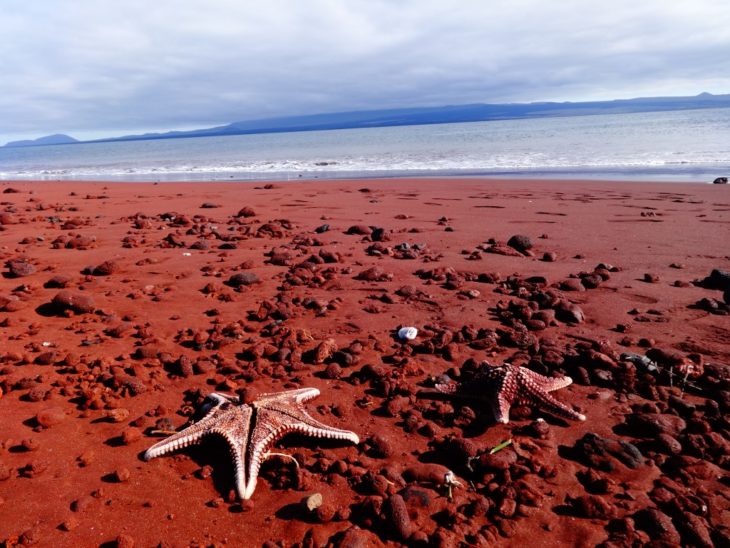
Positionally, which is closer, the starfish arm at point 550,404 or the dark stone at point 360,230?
the starfish arm at point 550,404

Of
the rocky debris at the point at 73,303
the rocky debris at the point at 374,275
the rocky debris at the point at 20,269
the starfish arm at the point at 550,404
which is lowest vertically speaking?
the starfish arm at the point at 550,404

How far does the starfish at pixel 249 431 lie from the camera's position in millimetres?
2982

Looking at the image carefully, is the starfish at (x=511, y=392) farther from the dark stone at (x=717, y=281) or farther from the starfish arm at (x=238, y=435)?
the dark stone at (x=717, y=281)

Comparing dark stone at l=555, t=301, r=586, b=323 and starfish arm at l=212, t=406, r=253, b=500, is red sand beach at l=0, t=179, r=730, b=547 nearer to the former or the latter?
dark stone at l=555, t=301, r=586, b=323

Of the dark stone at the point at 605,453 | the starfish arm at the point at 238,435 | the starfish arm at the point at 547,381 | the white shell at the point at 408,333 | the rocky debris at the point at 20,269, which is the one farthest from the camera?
→ the rocky debris at the point at 20,269

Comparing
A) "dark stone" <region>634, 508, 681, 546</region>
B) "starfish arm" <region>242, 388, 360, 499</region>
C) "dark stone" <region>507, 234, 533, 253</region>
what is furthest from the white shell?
"dark stone" <region>507, 234, 533, 253</region>

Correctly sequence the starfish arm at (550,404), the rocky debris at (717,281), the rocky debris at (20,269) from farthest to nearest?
the rocky debris at (20,269), the rocky debris at (717,281), the starfish arm at (550,404)

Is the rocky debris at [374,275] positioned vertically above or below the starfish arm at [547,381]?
above

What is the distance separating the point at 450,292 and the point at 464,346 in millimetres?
1445

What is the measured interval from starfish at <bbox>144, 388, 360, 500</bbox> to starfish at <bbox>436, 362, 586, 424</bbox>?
1027mm

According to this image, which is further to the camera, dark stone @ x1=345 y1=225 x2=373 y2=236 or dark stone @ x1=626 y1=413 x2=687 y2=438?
dark stone @ x1=345 y1=225 x2=373 y2=236

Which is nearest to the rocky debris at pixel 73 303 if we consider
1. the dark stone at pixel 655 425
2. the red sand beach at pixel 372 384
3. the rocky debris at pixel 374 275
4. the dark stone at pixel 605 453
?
the red sand beach at pixel 372 384

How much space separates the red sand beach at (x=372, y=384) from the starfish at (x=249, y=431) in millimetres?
129

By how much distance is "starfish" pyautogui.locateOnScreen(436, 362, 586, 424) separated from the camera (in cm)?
352
